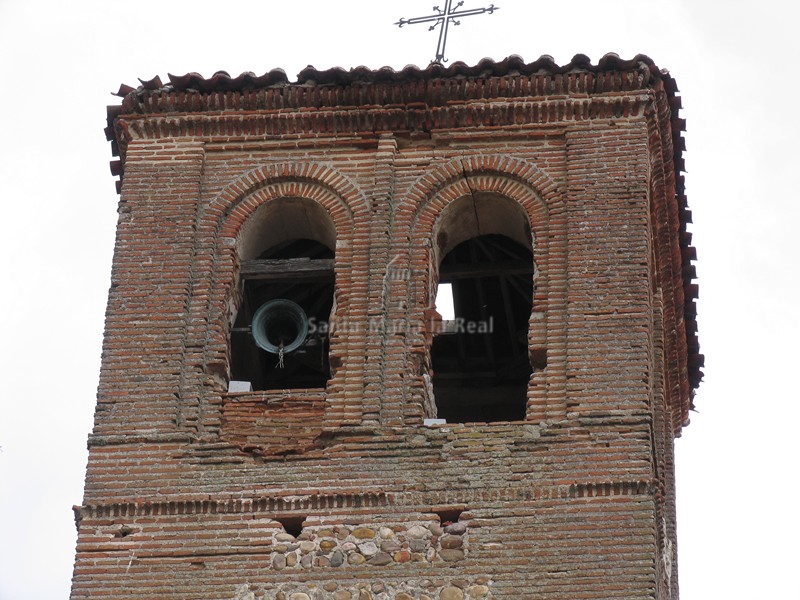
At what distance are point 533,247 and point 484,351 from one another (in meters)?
3.59

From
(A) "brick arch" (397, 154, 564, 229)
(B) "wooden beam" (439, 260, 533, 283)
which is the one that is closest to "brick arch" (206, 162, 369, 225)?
Result: (A) "brick arch" (397, 154, 564, 229)

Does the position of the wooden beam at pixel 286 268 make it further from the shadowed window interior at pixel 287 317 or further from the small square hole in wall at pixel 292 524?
the small square hole in wall at pixel 292 524

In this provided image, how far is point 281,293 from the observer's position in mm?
24688

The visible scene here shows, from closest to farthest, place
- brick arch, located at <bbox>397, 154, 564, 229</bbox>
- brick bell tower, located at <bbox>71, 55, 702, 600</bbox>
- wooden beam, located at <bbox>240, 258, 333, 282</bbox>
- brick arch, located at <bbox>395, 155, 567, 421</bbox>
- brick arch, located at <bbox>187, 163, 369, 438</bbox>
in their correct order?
1. brick bell tower, located at <bbox>71, 55, 702, 600</bbox>
2. brick arch, located at <bbox>395, 155, 567, 421</bbox>
3. brick arch, located at <bbox>187, 163, 369, 438</bbox>
4. brick arch, located at <bbox>397, 154, 564, 229</bbox>
5. wooden beam, located at <bbox>240, 258, 333, 282</bbox>


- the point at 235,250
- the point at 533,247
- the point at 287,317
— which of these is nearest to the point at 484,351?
the point at 533,247

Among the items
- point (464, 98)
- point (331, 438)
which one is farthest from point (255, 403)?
point (464, 98)

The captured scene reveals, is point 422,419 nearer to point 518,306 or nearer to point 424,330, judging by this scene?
point 424,330

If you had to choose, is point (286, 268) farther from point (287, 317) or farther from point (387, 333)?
point (387, 333)

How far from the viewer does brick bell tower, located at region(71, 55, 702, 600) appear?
813 inches

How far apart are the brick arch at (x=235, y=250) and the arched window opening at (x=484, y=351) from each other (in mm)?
2240

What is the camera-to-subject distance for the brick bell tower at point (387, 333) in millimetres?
20641

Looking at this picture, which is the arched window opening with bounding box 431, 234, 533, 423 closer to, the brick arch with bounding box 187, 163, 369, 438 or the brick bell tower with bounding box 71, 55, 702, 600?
the brick bell tower with bounding box 71, 55, 702, 600

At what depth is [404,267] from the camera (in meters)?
22.6

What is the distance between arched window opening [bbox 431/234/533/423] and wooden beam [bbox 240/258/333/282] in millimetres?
2222
